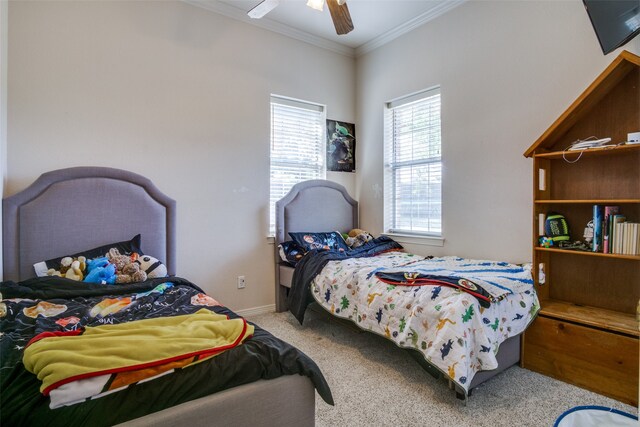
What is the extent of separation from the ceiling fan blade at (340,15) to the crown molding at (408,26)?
4.79 feet

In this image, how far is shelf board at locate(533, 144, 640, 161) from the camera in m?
1.99

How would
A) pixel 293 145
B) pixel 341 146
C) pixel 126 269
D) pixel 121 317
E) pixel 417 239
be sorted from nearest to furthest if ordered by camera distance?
1. pixel 121 317
2. pixel 126 269
3. pixel 417 239
4. pixel 293 145
5. pixel 341 146

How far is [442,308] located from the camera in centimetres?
190

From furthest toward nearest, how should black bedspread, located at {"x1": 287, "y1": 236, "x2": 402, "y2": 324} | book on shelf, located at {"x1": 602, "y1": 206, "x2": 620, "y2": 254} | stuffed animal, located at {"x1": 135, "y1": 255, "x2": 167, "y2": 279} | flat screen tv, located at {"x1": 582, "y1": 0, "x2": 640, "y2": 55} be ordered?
black bedspread, located at {"x1": 287, "y1": 236, "x2": 402, "y2": 324}
stuffed animal, located at {"x1": 135, "y1": 255, "x2": 167, "y2": 279}
book on shelf, located at {"x1": 602, "y1": 206, "x2": 620, "y2": 254}
flat screen tv, located at {"x1": 582, "y1": 0, "x2": 640, "y2": 55}

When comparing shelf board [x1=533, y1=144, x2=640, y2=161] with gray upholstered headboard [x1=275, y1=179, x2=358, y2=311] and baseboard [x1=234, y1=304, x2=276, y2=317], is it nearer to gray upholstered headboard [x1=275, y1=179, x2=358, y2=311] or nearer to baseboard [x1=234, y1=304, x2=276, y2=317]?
gray upholstered headboard [x1=275, y1=179, x2=358, y2=311]

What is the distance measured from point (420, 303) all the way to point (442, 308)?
0.51 ft

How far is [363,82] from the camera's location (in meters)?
4.19

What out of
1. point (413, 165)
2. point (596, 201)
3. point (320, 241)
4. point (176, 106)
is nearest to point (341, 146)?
point (413, 165)

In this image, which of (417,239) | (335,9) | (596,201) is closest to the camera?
(596,201)

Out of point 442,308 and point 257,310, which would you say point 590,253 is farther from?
point 257,310

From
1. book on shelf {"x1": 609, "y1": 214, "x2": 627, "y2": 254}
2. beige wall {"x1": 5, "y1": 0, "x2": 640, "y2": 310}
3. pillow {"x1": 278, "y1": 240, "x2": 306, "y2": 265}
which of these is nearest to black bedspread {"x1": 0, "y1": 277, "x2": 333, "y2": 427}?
beige wall {"x1": 5, "y1": 0, "x2": 640, "y2": 310}

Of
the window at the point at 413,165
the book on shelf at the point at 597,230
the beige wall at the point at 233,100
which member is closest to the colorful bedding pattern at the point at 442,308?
the book on shelf at the point at 597,230

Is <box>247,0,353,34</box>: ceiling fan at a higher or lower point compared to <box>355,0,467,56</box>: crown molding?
lower

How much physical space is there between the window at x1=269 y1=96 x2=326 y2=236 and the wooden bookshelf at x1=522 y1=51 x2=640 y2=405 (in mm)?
2248
